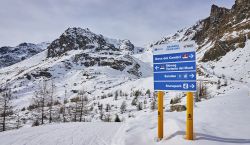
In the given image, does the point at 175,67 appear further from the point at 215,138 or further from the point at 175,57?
the point at 215,138

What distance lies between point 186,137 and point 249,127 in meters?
5.47

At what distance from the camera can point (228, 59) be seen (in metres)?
121

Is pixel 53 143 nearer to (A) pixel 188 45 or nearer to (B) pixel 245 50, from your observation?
(A) pixel 188 45

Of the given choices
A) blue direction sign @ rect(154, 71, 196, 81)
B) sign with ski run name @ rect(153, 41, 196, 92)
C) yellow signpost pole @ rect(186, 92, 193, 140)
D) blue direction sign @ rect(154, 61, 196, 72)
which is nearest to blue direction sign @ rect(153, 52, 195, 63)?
sign with ski run name @ rect(153, 41, 196, 92)

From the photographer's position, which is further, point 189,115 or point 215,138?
point 215,138

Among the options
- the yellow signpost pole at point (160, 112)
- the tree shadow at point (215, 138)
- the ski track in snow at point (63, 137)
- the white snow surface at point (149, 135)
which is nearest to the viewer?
the tree shadow at point (215, 138)

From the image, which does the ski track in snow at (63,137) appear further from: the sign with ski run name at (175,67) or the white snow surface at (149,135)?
the sign with ski run name at (175,67)

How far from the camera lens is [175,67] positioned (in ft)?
40.7

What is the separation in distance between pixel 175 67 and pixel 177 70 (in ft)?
0.52

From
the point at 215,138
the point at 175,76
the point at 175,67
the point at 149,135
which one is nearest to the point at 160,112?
the point at 175,76

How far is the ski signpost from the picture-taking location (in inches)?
468

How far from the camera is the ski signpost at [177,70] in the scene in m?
11.9

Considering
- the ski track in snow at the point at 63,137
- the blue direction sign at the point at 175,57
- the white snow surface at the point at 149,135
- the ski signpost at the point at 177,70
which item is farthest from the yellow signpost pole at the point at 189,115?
the ski track in snow at the point at 63,137

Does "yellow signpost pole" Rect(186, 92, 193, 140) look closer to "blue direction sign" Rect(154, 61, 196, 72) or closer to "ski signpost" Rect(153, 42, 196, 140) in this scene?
"ski signpost" Rect(153, 42, 196, 140)
